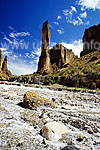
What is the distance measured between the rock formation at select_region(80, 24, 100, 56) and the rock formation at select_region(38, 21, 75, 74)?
57.0 ft

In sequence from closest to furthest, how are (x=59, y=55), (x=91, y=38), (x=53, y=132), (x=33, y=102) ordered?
1. (x=53, y=132)
2. (x=33, y=102)
3. (x=91, y=38)
4. (x=59, y=55)

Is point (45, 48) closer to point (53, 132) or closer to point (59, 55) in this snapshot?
point (59, 55)

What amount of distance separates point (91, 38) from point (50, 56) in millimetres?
35851

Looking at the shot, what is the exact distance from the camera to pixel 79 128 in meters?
4.11

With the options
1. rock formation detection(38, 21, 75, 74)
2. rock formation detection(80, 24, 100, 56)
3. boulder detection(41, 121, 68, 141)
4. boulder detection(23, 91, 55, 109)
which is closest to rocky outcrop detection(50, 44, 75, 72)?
rock formation detection(38, 21, 75, 74)

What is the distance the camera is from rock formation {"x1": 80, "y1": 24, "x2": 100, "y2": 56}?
53.1 metres

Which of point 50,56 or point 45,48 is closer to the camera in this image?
point 45,48

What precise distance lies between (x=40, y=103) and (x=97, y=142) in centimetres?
367

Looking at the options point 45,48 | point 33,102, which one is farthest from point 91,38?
point 33,102

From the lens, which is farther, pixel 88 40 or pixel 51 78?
pixel 88 40

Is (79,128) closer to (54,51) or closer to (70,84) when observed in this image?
(70,84)

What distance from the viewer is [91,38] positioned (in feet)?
190

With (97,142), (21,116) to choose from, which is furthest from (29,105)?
(97,142)

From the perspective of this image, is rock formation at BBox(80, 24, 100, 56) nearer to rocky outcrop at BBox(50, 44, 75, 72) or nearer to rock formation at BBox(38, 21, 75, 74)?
rock formation at BBox(38, 21, 75, 74)
